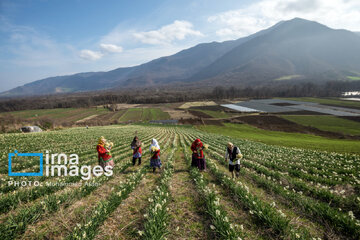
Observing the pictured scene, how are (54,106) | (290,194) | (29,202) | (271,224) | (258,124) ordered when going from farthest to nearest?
(54,106), (258,124), (290,194), (29,202), (271,224)

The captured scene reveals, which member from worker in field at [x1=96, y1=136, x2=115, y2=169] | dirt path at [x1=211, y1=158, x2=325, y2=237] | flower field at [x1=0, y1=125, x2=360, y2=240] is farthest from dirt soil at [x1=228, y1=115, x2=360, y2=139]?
worker in field at [x1=96, y1=136, x2=115, y2=169]

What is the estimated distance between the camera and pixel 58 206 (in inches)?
221

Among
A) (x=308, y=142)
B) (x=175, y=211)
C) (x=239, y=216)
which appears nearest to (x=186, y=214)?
(x=175, y=211)

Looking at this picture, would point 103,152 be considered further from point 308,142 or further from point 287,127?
point 287,127

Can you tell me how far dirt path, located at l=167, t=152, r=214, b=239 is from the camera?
4820 millimetres

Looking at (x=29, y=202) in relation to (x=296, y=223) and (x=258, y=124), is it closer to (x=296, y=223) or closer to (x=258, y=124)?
(x=296, y=223)

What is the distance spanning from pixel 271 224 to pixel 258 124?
6761 cm

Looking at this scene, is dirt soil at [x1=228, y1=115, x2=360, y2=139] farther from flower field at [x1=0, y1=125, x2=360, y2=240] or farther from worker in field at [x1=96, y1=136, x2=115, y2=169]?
worker in field at [x1=96, y1=136, x2=115, y2=169]

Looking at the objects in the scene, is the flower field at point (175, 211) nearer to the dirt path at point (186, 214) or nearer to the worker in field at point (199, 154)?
the dirt path at point (186, 214)

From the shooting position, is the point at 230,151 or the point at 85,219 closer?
the point at 85,219

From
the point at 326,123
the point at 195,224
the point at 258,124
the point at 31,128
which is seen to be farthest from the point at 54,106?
the point at 326,123

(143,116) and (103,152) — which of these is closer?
(103,152)

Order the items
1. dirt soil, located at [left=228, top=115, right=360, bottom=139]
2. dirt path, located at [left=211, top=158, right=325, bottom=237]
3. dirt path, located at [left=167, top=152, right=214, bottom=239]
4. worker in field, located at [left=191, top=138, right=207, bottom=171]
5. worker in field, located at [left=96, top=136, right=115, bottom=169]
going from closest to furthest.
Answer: dirt path, located at [left=167, top=152, right=214, bottom=239]
dirt path, located at [left=211, top=158, right=325, bottom=237]
worker in field, located at [left=96, top=136, right=115, bottom=169]
worker in field, located at [left=191, top=138, right=207, bottom=171]
dirt soil, located at [left=228, top=115, right=360, bottom=139]

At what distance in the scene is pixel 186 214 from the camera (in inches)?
231
